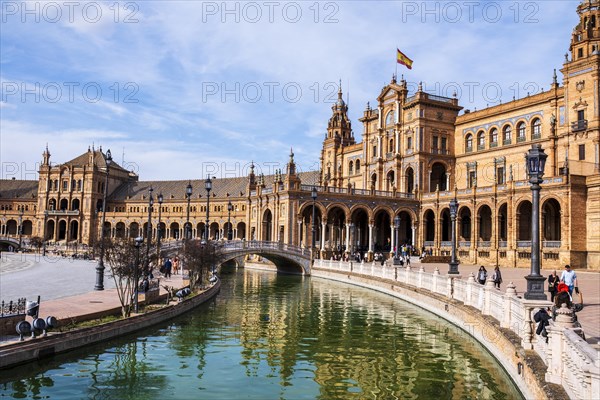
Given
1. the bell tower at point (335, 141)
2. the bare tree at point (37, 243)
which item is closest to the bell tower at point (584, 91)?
the bell tower at point (335, 141)

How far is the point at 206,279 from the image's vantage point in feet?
124

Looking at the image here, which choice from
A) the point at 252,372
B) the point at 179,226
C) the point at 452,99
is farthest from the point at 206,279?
the point at 179,226

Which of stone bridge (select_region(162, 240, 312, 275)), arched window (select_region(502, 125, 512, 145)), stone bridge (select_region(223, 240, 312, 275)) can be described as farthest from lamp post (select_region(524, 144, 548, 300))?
arched window (select_region(502, 125, 512, 145))

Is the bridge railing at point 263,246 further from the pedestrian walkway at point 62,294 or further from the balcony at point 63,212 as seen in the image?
the balcony at point 63,212

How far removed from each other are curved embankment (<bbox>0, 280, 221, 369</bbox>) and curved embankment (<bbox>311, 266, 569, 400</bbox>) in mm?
12184

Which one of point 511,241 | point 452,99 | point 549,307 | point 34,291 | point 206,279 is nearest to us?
point 549,307

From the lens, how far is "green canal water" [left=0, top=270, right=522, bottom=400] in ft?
46.0

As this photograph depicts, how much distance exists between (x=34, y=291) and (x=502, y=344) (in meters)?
20.9

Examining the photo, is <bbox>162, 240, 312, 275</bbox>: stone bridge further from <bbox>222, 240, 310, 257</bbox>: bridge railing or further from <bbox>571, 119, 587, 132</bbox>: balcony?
<bbox>571, 119, 587, 132</bbox>: balcony

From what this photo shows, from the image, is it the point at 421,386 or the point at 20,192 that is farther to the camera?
the point at 20,192

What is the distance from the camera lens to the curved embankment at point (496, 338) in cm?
1145

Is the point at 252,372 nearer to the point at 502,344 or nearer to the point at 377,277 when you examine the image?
the point at 502,344

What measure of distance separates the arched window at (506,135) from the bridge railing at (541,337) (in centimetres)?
4038

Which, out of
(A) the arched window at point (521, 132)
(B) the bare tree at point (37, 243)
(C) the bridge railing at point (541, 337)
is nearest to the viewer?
(C) the bridge railing at point (541, 337)
